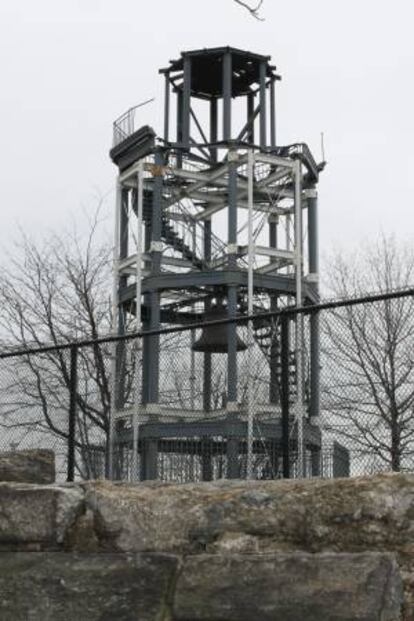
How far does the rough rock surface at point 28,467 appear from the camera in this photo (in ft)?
24.1

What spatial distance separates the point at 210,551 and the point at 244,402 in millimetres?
4474

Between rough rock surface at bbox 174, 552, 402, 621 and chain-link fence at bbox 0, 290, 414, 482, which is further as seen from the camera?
chain-link fence at bbox 0, 290, 414, 482

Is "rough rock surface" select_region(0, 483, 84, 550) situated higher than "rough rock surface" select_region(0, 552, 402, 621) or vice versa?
"rough rock surface" select_region(0, 483, 84, 550)

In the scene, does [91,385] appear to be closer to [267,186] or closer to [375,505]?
[375,505]

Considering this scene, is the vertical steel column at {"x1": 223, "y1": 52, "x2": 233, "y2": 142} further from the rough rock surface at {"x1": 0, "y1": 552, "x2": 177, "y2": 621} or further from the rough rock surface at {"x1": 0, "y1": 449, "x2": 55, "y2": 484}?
the rough rock surface at {"x1": 0, "y1": 552, "x2": 177, "y2": 621}

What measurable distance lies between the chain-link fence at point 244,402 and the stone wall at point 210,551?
214 centimetres

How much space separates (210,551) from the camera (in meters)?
5.41

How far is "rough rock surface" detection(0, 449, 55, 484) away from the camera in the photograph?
735 centimetres

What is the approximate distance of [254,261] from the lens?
3108cm

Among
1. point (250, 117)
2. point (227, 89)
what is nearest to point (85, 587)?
point (227, 89)

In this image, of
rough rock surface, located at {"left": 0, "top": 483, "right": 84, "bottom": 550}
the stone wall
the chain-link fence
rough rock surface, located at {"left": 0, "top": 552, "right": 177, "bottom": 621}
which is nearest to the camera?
the stone wall

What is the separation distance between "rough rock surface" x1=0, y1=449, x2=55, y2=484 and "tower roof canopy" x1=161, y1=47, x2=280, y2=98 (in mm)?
27145

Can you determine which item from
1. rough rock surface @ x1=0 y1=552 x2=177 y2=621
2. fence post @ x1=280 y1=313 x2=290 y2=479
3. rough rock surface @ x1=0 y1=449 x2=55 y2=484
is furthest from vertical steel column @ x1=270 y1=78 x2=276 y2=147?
rough rock surface @ x1=0 y1=552 x2=177 y2=621

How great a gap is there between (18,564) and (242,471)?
357 cm
